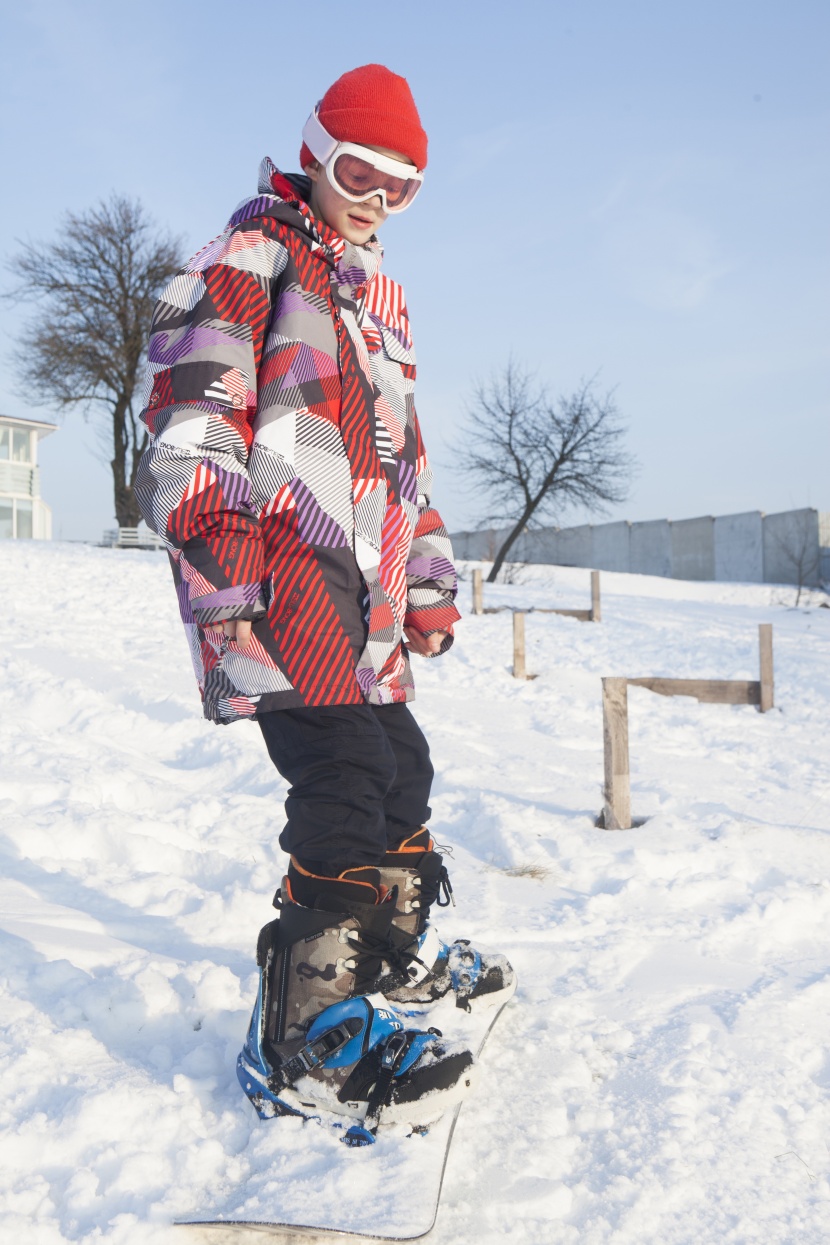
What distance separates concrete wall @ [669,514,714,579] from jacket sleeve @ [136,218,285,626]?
30.2 m

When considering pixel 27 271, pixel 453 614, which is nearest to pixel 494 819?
pixel 453 614

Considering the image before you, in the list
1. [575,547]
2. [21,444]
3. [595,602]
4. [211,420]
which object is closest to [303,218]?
[211,420]

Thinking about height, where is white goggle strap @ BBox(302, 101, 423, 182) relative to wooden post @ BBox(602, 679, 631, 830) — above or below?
above

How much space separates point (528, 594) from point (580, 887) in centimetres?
1682

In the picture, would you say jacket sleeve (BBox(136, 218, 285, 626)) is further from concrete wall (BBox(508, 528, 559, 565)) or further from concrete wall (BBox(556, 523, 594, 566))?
concrete wall (BBox(508, 528, 559, 565))

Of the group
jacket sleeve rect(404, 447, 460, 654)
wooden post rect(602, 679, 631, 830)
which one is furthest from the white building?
jacket sleeve rect(404, 447, 460, 654)

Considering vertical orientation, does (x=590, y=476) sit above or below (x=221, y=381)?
above

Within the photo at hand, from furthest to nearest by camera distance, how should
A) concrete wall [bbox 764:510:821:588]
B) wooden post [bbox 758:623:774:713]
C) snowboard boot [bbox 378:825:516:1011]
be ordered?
concrete wall [bbox 764:510:821:588] → wooden post [bbox 758:623:774:713] → snowboard boot [bbox 378:825:516:1011]

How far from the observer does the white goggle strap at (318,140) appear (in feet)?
5.81

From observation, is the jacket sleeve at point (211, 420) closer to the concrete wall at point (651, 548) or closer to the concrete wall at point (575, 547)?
the concrete wall at point (651, 548)

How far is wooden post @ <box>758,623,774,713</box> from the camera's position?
26.7ft

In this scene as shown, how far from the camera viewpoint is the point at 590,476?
24.0m

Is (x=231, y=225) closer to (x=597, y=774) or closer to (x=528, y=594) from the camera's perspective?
(x=597, y=774)

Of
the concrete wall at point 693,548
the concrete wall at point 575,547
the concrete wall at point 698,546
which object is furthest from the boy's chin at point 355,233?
the concrete wall at point 575,547
